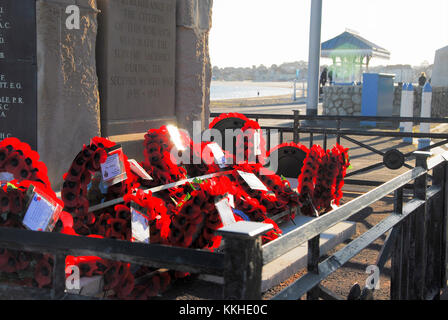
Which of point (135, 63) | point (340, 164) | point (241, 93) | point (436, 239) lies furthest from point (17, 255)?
point (241, 93)

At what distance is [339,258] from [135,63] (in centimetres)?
351

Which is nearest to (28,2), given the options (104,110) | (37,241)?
(104,110)

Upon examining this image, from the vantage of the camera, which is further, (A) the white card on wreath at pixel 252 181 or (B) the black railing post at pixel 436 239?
(A) the white card on wreath at pixel 252 181

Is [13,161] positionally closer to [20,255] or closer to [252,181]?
[20,255]

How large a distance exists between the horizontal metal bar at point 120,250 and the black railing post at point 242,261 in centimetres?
3

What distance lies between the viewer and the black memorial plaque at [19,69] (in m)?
4.19

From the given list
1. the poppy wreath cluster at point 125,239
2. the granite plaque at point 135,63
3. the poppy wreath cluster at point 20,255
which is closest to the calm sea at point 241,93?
the granite plaque at point 135,63

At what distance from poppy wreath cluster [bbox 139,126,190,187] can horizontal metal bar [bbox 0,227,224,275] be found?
2.61m

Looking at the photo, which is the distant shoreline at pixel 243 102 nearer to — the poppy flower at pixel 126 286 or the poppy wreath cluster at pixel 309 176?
the poppy wreath cluster at pixel 309 176

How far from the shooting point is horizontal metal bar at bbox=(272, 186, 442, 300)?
1674mm

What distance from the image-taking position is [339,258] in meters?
2.13

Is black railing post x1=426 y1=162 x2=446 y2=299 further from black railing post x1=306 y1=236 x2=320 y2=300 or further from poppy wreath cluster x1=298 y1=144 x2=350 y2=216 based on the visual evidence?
black railing post x1=306 y1=236 x2=320 y2=300

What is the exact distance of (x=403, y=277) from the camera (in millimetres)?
3117

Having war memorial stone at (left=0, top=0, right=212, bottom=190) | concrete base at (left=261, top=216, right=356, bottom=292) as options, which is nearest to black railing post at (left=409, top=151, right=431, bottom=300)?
concrete base at (left=261, top=216, right=356, bottom=292)
